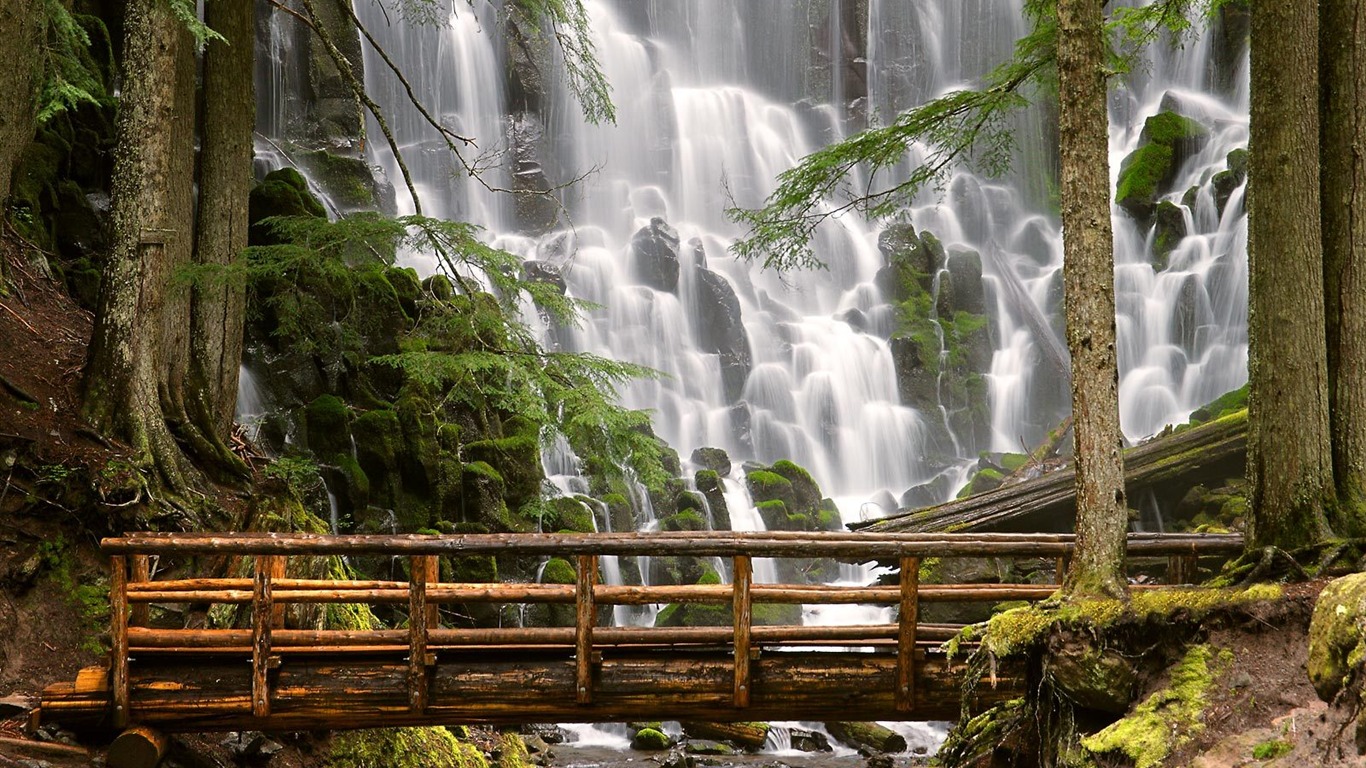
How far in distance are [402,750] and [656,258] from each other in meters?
20.9

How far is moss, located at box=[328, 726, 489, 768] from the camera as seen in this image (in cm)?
734

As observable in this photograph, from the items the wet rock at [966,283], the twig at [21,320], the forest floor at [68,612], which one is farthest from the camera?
the wet rock at [966,283]

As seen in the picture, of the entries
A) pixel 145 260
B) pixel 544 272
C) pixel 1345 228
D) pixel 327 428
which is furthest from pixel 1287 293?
pixel 544 272

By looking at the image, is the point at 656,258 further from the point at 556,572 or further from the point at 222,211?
the point at 222,211

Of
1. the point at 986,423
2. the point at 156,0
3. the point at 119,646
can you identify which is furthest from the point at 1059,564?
the point at 986,423

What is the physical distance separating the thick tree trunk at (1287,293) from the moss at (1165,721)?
103cm

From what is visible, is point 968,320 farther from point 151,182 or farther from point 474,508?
point 151,182

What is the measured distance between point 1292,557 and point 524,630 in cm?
449

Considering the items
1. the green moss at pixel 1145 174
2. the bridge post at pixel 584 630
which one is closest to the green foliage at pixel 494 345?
the bridge post at pixel 584 630

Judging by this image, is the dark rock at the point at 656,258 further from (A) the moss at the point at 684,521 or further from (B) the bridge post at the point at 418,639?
(B) the bridge post at the point at 418,639

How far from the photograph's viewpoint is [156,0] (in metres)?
8.25

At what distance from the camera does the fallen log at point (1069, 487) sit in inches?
494

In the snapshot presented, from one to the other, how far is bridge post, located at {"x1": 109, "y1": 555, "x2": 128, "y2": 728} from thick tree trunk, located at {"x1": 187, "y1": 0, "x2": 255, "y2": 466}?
294cm

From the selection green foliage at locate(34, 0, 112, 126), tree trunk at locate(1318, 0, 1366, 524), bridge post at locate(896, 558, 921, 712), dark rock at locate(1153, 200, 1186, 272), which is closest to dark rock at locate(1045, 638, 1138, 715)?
bridge post at locate(896, 558, 921, 712)
